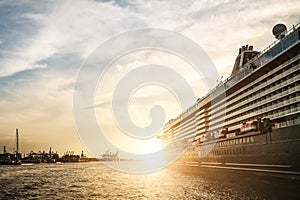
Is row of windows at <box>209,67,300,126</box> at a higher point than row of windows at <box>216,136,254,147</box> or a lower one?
higher

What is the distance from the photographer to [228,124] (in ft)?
252

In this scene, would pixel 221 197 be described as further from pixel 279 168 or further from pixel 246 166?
pixel 246 166

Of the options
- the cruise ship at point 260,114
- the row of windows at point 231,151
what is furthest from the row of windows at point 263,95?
the row of windows at point 231,151

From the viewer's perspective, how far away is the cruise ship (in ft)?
160

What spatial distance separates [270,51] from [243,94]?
1391 cm

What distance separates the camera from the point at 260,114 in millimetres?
59406

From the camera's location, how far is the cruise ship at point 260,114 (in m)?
48.9

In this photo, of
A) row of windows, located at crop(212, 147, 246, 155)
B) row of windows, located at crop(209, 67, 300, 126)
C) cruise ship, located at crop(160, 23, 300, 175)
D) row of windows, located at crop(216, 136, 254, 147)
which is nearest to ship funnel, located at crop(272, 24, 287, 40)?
cruise ship, located at crop(160, 23, 300, 175)

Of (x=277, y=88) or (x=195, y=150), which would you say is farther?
(x=195, y=150)

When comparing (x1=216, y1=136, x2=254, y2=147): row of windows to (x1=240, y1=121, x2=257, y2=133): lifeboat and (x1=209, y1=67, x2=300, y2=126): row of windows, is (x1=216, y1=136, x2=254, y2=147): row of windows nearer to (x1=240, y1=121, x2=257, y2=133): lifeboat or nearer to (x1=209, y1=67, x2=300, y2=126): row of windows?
(x1=240, y1=121, x2=257, y2=133): lifeboat

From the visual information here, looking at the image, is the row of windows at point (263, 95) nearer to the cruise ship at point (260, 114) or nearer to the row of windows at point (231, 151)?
the cruise ship at point (260, 114)

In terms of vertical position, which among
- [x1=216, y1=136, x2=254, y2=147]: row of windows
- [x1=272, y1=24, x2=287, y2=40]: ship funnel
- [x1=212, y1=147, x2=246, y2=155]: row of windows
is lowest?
[x1=212, y1=147, x2=246, y2=155]: row of windows

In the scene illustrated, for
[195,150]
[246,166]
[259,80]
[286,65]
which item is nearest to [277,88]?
[286,65]

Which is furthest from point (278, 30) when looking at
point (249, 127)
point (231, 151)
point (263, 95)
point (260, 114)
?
point (231, 151)
